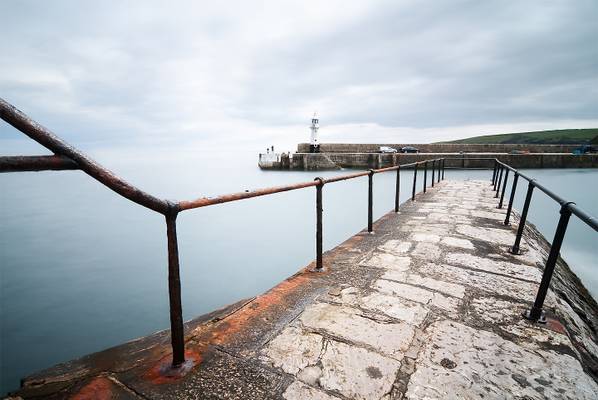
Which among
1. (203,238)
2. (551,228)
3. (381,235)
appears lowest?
(203,238)

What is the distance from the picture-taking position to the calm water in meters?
6.49

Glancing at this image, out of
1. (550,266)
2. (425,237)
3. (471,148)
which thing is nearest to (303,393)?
(550,266)

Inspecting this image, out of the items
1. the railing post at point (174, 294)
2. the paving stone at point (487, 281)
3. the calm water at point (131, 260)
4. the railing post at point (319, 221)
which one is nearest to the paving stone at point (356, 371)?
the railing post at point (174, 294)

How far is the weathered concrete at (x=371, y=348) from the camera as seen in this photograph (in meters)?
1.36

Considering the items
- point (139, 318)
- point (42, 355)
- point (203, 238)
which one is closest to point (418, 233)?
point (139, 318)

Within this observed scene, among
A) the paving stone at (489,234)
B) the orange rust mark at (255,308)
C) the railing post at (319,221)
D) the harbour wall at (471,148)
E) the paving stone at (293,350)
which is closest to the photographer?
the paving stone at (293,350)

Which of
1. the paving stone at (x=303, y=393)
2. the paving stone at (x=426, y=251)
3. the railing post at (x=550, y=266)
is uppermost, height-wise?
the railing post at (x=550, y=266)

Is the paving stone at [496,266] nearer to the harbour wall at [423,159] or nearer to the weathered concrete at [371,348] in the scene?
the weathered concrete at [371,348]

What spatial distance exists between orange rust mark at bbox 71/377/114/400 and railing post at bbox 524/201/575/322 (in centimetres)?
251

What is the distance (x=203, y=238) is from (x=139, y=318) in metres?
8.38

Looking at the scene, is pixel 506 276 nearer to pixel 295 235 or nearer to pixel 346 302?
pixel 346 302

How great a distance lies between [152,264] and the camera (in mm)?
10828

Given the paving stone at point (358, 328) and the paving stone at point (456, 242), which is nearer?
the paving stone at point (358, 328)

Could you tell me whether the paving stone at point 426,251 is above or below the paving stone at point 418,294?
below
